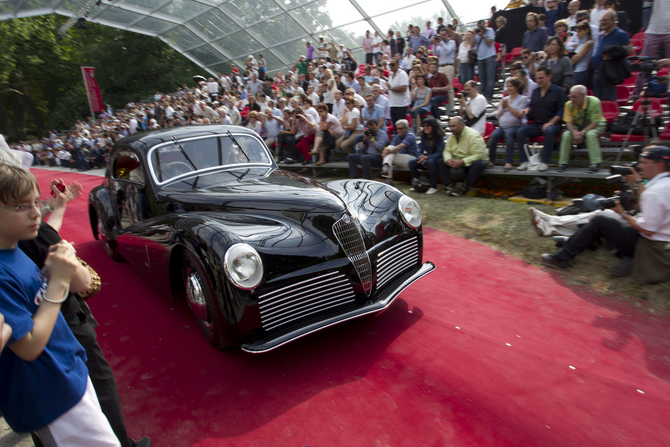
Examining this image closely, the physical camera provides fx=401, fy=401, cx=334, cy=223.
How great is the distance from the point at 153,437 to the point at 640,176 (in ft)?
16.0

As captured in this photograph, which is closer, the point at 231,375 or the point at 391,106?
the point at 231,375

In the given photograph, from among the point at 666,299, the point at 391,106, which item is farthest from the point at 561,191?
the point at 391,106

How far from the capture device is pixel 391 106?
9352mm

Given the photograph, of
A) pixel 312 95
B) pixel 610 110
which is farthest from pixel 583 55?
pixel 312 95

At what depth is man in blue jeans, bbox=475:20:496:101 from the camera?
905cm

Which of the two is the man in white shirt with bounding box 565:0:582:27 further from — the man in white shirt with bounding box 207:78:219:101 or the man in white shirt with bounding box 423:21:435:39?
the man in white shirt with bounding box 207:78:219:101

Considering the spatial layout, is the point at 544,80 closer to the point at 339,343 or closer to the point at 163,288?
the point at 339,343

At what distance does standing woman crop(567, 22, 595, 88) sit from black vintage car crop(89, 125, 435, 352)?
557 centimetres

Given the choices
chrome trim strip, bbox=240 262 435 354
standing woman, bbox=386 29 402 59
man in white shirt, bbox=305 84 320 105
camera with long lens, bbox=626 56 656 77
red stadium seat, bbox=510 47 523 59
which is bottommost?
chrome trim strip, bbox=240 262 435 354

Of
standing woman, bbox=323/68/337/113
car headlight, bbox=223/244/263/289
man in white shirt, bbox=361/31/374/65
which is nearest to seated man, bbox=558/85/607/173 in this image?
car headlight, bbox=223/244/263/289

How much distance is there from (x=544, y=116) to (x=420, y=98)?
2.97 m

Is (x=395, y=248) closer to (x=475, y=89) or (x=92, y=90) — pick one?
(x=475, y=89)

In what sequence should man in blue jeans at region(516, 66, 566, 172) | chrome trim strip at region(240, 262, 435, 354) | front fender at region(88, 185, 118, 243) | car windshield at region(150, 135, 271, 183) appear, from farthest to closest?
1. man in blue jeans at region(516, 66, 566, 172)
2. front fender at region(88, 185, 118, 243)
3. car windshield at region(150, 135, 271, 183)
4. chrome trim strip at region(240, 262, 435, 354)

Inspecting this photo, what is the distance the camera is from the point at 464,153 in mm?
6820
